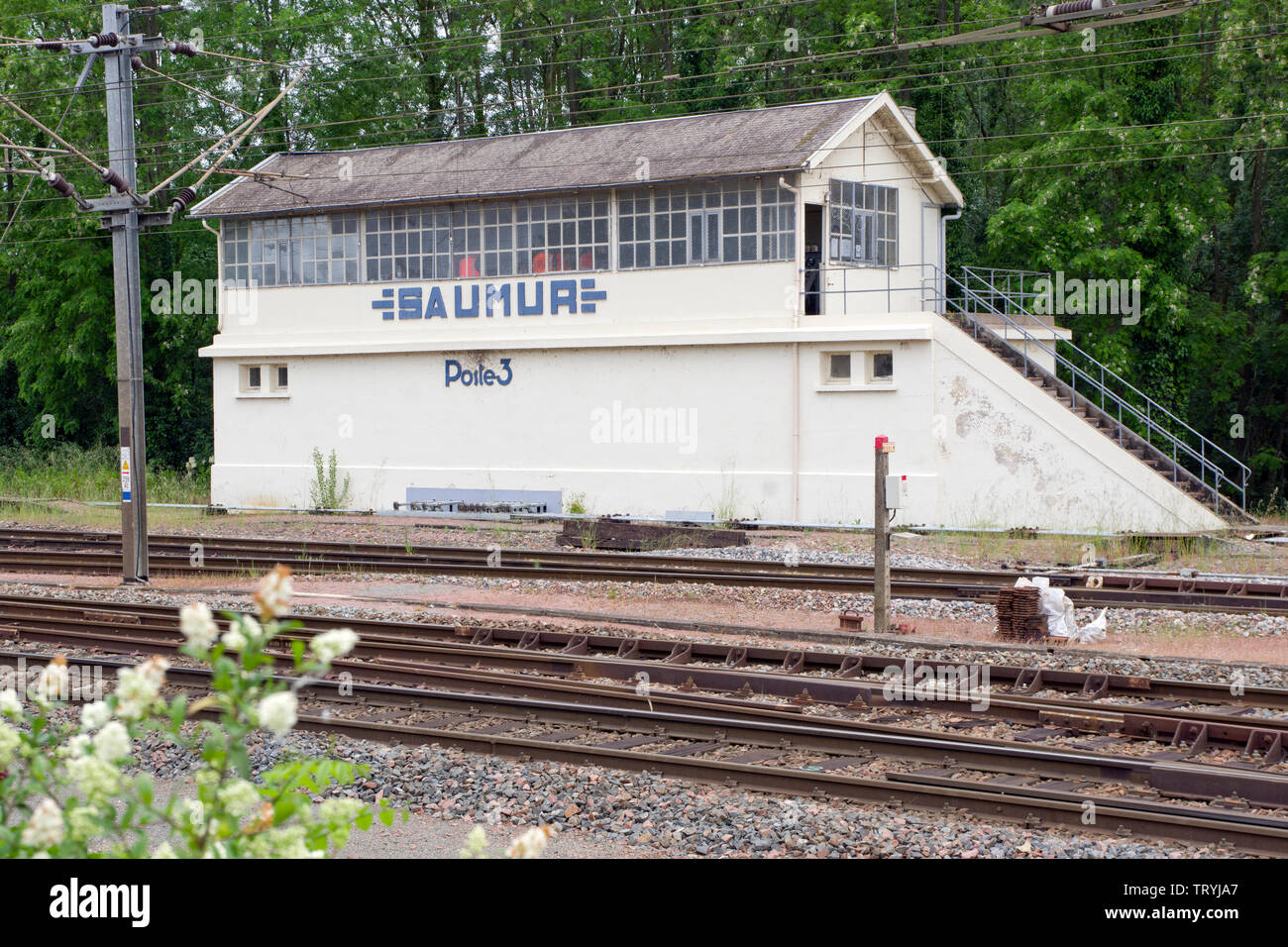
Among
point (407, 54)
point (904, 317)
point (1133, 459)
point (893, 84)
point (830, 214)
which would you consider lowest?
point (1133, 459)

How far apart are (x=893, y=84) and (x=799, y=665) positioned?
28123 mm

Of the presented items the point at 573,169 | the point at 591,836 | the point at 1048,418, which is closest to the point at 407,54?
the point at 573,169

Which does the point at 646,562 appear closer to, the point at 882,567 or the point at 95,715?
the point at 882,567

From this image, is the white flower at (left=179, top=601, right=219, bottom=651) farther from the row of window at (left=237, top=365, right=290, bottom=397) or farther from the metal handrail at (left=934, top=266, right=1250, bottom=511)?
the row of window at (left=237, top=365, right=290, bottom=397)

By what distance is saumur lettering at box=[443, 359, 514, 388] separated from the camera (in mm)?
30656

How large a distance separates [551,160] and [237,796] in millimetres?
29428

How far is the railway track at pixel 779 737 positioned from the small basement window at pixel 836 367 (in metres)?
14.6

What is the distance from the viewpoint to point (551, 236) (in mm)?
30562

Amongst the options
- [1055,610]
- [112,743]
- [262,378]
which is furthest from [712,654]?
[262,378]

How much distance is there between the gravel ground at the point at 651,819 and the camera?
24.5ft

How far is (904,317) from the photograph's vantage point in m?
26.8

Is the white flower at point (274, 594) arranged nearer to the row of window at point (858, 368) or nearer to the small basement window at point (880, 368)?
the row of window at point (858, 368)

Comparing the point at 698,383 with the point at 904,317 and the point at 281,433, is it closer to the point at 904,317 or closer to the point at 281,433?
the point at 904,317
